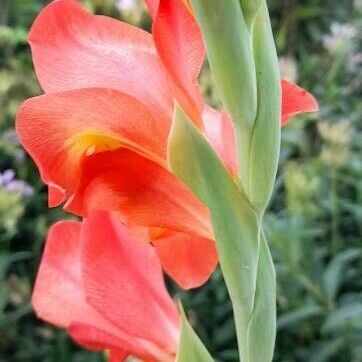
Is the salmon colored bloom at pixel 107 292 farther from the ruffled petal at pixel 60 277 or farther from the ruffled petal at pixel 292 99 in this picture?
the ruffled petal at pixel 292 99

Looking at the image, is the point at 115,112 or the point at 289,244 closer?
the point at 115,112

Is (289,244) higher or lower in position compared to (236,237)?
lower

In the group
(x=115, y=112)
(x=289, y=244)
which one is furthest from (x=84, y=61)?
(x=289, y=244)

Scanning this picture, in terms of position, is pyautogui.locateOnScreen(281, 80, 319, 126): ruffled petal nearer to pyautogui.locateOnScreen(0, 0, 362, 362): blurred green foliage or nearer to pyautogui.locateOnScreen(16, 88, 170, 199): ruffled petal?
pyautogui.locateOnScreen(16, 88, 170, 199): ruffled petal

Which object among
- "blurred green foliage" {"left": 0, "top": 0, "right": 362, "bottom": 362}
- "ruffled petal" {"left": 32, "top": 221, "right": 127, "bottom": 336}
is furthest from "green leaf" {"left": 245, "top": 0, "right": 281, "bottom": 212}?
"blurred green foliage" {"left": 0, "top": 0, "right": 362, "bottom": 362}

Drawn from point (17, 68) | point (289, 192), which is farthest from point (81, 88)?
point (17, 68)

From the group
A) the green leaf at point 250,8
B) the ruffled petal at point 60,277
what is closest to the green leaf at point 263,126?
the green leaf at point 250,8

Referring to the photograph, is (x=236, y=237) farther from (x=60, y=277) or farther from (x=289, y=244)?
(x=289, y=244)
